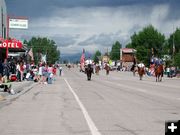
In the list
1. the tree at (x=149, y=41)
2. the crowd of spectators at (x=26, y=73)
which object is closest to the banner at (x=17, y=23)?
the crowd of spectators at (x=26, y=73)

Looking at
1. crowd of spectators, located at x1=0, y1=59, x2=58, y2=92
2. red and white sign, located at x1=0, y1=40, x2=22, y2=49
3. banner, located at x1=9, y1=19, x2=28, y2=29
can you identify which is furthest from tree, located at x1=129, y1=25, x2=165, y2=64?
red and white sign, located at x1=0, y1=40, x2=22, y2=49

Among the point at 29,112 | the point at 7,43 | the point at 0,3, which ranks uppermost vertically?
the point at 0,3

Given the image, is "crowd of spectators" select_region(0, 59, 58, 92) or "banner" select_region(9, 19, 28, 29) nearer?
"crowd of spectators" select_region(0, 59, 58, 92)

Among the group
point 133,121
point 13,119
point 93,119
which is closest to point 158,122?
point 133,121

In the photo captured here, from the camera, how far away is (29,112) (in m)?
16.4

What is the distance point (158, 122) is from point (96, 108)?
482 cm

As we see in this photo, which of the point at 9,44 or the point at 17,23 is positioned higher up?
the point at 17,23

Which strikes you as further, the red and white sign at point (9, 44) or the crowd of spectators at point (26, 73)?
the red and white sign at point (9, 44)

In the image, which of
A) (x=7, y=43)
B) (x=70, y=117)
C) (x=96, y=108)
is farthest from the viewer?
(x=7, y=43)

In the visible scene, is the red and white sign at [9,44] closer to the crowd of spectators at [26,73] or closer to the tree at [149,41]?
the crowd of spectators at [26,73]

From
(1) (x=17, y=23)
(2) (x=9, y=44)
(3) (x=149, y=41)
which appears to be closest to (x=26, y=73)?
(2) (x=9, y=44)

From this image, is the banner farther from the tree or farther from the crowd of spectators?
the tree

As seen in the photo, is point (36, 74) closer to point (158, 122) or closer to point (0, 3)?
point (0, 3)

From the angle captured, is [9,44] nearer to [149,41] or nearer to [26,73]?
[26,73]
